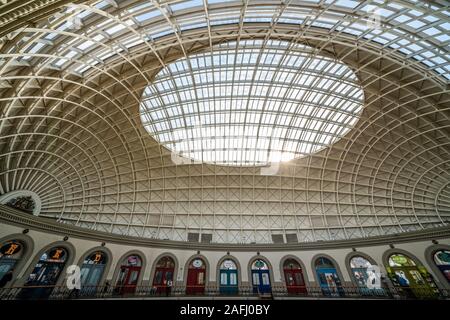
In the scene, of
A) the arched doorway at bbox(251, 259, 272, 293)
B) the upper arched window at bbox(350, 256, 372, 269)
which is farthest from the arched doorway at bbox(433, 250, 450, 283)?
the arched doorway at bbox(251, 259, 272, 293)

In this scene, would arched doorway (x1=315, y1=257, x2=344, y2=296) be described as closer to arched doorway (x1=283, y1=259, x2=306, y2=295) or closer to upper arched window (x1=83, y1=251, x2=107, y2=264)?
arched doorway (x1=283, y1=259, x2=306, y2=295)

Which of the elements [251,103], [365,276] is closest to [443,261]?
[365,276]

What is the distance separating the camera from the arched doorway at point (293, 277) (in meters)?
25.7

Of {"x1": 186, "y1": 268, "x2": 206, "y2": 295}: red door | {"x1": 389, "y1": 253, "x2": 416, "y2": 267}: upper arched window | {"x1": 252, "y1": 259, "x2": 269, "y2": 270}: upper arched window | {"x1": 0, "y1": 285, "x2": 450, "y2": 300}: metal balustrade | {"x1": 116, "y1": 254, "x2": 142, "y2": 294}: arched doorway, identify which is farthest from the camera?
{"x1": 252, "y1": 259, "x2": 269, "y2": 270}: upper arched window

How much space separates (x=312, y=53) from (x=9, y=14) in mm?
22464

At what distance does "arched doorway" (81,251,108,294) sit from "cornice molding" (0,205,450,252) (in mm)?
1935

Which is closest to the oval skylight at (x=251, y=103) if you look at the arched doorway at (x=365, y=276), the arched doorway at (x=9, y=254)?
the arched doorway at (x=365, y=276)

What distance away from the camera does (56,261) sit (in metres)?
22.4

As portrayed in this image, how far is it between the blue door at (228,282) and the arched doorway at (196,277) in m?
2.42

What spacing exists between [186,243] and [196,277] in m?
4.54

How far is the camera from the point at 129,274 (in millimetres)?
25328

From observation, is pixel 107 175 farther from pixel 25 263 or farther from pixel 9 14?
pixel 9 14

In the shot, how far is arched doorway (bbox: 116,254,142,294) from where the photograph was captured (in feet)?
79.4

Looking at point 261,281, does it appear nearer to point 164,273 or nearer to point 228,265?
point 228,265
